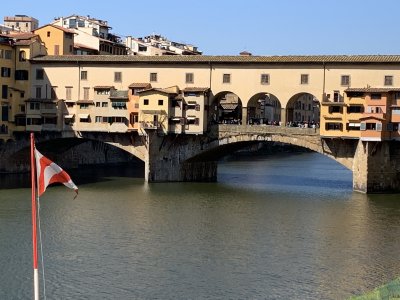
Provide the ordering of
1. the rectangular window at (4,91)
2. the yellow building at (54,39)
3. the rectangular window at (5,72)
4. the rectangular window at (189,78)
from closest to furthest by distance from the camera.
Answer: the rectangular window at (189,78) < the rectangular window at (5,72) < the rectangular window at (4,91) < the yellow building at (54,39)

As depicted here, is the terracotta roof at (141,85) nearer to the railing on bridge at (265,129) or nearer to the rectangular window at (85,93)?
the rectangular window at (85,93)

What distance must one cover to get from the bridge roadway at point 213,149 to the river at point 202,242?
2.34 meters

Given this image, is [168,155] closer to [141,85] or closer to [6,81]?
[141,85]

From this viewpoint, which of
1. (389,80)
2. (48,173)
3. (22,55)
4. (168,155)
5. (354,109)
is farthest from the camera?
(22,55)

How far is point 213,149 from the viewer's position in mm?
55719

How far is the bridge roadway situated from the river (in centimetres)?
234

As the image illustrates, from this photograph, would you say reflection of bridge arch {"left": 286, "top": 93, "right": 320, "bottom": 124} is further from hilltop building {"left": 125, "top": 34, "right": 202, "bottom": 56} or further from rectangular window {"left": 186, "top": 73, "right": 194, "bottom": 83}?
rectangular window {"left": 186, "top": 73, "right": 194, "bottom": 83}

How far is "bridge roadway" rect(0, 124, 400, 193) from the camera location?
163ft

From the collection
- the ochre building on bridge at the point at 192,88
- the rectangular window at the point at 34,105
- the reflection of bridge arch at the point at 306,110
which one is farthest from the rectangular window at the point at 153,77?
the reflection of bridge arch at the point at 306,110

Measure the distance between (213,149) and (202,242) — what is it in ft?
77.4

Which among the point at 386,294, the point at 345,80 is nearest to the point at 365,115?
the point at 345,80

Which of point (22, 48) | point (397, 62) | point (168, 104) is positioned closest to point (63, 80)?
point (22, 48)

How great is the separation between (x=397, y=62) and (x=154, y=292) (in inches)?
1221

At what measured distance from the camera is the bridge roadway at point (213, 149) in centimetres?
4966
